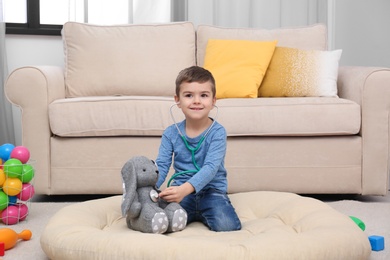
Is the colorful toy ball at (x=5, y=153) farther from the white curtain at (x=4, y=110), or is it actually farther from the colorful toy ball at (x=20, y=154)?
the white curtain at (x=4, y=110)

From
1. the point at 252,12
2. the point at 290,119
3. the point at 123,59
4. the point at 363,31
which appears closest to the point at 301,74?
the point at 290,119

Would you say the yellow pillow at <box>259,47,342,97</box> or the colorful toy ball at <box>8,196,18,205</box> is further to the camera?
the yellow pillow at <box>259,47,342,97</box>

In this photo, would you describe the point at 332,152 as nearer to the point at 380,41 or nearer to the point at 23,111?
the point at 23,111

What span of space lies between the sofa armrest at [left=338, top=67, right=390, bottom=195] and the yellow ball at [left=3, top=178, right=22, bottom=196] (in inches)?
62.3

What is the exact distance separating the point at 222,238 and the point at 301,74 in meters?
1.63

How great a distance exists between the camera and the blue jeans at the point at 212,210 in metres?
2.17

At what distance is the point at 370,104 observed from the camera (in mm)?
3080

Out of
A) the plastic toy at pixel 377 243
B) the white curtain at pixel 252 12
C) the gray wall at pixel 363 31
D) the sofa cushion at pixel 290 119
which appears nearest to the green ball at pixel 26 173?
the sofa cushion at pixel 290 119

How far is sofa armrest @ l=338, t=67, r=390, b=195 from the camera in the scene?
3.07m

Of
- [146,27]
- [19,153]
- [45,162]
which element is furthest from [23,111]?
[146,27]

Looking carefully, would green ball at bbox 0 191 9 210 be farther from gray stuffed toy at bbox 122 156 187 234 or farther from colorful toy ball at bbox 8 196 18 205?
gray stuffed toy at bbox 122 156 187 234

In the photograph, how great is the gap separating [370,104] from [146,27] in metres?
1.35

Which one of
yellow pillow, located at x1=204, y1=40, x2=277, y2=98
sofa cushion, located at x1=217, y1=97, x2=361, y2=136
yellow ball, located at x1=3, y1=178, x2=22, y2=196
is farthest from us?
yellow pillow, located at x1=204, y1=40, x2=277, y2=98

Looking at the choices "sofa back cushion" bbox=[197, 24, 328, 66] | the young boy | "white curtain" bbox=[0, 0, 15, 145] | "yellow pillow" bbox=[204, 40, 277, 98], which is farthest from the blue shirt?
"white curtain" bbox=[0, 0, 15, 145]
